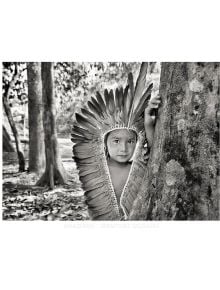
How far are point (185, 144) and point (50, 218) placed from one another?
129 cm

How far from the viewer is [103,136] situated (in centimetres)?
328

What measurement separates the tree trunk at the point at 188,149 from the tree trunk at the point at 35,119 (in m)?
0.98

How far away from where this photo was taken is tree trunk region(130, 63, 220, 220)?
114 inches

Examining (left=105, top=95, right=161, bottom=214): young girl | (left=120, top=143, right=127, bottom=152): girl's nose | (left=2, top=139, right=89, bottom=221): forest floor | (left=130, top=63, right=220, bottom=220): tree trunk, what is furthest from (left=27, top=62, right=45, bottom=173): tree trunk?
(left=130, top=63, right=220, bottom=220): tree trunk

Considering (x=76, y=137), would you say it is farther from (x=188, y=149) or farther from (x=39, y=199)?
(x=188, y=149)

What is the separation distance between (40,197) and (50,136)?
0.52 meters

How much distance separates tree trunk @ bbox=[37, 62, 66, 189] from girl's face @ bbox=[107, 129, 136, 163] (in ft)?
1.48

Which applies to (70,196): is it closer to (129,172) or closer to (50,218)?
(50,218)

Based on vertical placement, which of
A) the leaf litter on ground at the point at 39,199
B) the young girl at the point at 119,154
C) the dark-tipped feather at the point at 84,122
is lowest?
the leaf litter on ground at the point at 39,199

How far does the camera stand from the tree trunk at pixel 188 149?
289cm

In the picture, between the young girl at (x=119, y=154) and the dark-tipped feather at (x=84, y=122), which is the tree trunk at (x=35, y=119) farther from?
the young girl at (x=119, y=154)

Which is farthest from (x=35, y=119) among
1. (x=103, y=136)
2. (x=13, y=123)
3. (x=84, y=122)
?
(x=103, y=136)

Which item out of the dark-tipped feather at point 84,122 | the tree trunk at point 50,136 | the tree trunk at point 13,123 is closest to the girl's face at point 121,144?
the dark-tipped feather at point 84,122

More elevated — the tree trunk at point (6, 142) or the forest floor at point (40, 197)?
the tree trunk at point (6, 142)
